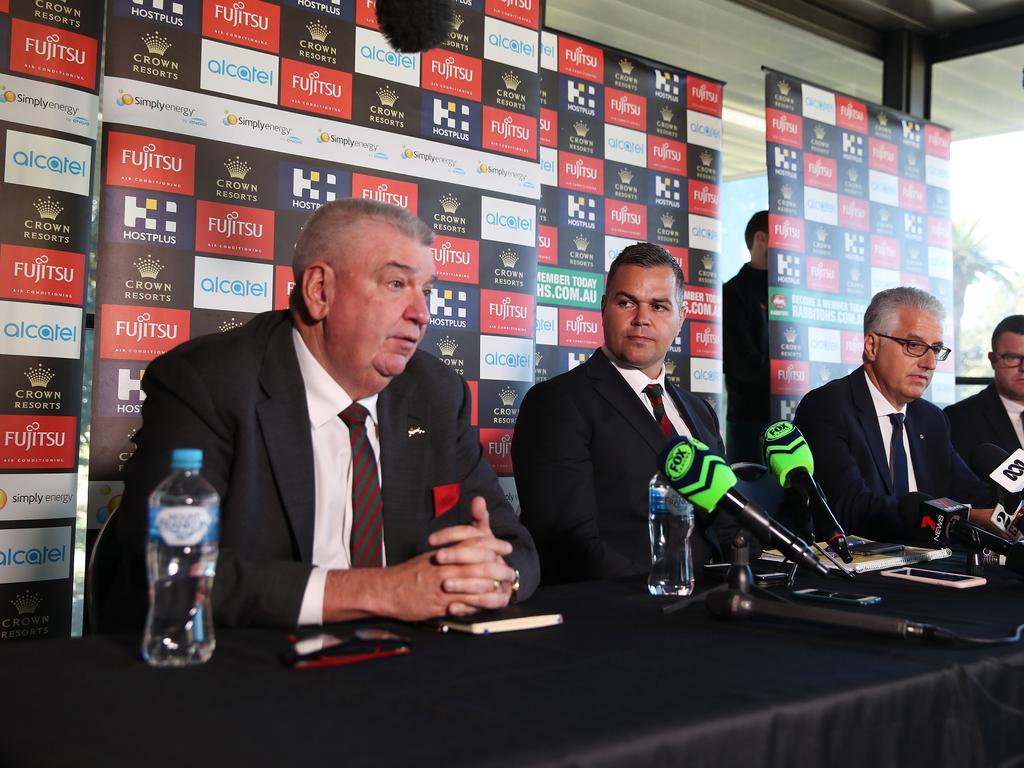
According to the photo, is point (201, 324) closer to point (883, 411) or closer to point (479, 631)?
point (479, 631)

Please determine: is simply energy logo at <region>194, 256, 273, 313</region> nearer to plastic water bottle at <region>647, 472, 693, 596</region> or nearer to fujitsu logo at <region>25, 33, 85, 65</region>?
fujitsu logo at <region>25, 33, 85, 65</region>

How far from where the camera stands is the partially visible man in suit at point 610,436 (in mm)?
2389

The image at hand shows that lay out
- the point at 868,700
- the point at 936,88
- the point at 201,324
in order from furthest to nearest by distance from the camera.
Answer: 1. the point at 936,88
2. the point at 201,324
3. the point at 868,700

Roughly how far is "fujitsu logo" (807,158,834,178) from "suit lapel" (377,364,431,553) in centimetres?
362

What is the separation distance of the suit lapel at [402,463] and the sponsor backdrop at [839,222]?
3.14 metres

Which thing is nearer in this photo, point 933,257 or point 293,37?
point 293,37

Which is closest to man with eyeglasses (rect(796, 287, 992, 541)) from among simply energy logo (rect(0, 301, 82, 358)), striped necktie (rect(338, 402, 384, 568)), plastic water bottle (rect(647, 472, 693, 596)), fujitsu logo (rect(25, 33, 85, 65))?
plastic water bottle (rect(647, 472, 693, 596))

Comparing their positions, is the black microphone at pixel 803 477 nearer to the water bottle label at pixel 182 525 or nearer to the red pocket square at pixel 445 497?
the red pocket square at pixel 445 497

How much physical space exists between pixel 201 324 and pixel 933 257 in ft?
13.7

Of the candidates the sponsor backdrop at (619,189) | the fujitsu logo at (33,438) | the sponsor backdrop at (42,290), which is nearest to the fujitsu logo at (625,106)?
the sponsor backdrop at (619,189)

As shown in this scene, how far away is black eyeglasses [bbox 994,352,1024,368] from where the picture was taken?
13.6 feet

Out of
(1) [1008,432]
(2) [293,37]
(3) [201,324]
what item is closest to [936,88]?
(1) [1008,432]

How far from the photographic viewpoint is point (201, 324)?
2.98 meters

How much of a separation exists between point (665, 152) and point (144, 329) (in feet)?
8.47
